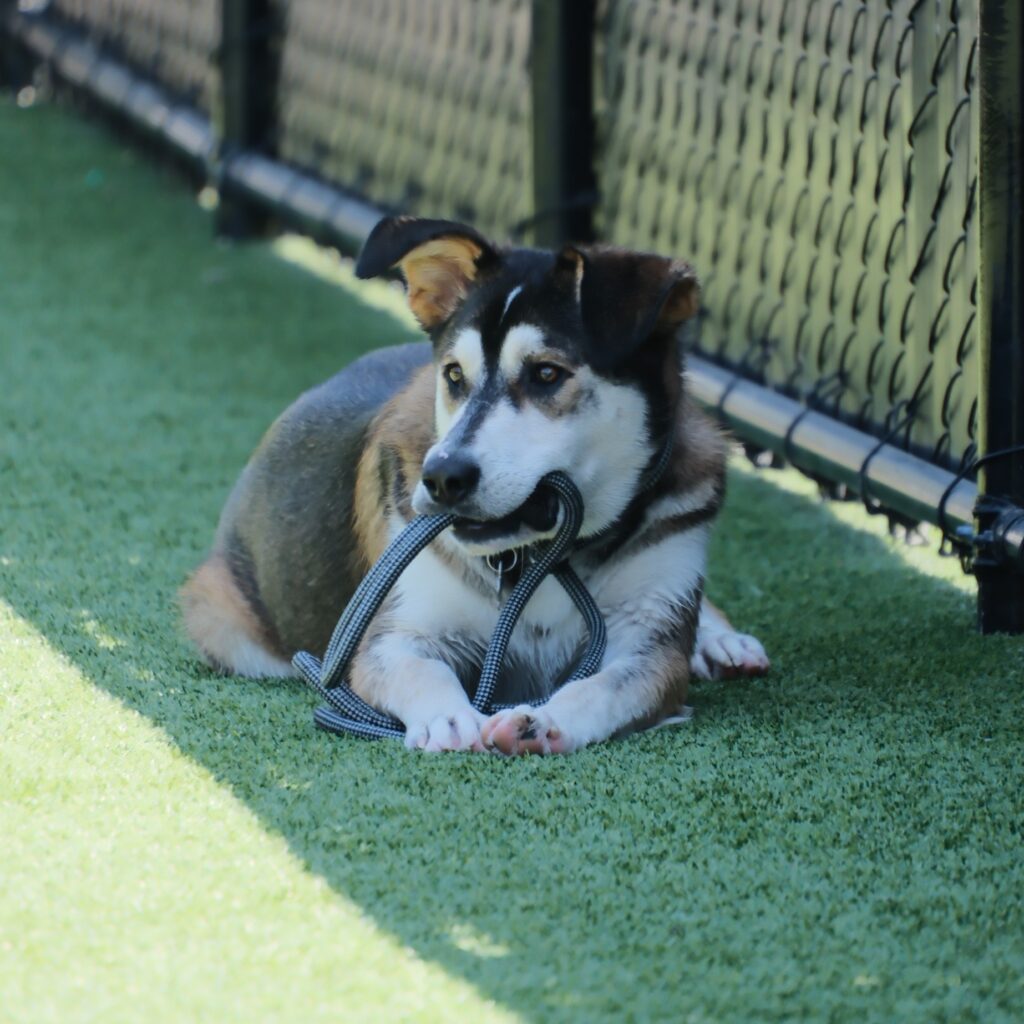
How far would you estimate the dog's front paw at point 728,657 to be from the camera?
3797 mm

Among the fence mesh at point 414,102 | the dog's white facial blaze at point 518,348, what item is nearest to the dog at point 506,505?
the dog's white facial blaze at point 518,348

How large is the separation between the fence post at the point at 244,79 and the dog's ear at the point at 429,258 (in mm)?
4525

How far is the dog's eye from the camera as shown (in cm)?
332

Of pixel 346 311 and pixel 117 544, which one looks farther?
pixel 346 311

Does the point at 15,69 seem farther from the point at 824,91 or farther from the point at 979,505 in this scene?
the point at 979,505

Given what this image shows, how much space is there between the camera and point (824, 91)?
4.73m

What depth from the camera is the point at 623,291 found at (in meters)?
3.34

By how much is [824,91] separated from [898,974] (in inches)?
115

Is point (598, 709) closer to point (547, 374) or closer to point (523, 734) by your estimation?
point (523, 734)

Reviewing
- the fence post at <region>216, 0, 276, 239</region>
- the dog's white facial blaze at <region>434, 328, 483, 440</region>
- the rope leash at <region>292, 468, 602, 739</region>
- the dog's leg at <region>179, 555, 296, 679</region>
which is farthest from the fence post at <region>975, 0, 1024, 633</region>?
the fence post at <region>216, 0, 276, 239</region>

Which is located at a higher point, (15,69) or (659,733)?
(659,733)

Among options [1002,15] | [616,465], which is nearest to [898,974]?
[616,465]

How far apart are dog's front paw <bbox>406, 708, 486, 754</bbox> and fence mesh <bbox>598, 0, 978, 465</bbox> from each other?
1577 mm

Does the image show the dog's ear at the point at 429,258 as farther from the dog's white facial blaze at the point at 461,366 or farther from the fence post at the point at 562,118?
the fence post at the point at 562,118
